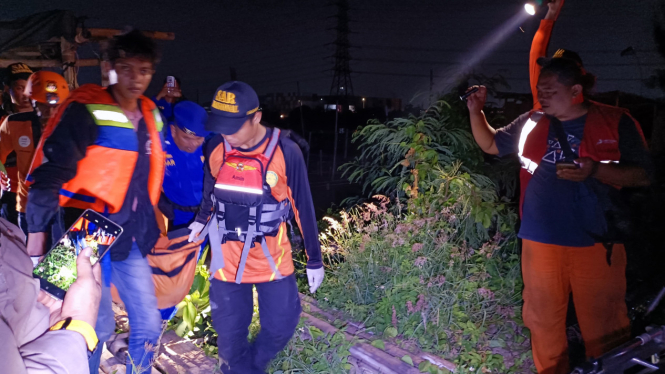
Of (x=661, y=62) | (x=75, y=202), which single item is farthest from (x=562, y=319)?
(x=75, y=202)

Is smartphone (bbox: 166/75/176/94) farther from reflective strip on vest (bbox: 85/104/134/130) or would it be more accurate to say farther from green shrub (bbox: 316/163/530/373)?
green shrub (bbox: 316/163/530/373)

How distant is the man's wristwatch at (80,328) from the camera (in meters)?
1.51

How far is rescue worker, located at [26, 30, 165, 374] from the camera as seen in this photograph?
223 cm

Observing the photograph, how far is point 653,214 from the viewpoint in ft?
9.10

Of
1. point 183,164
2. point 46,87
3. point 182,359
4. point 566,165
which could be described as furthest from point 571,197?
point 46,87

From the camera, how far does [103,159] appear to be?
94.7 inches

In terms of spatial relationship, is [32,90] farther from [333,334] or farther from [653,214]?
[653,214]

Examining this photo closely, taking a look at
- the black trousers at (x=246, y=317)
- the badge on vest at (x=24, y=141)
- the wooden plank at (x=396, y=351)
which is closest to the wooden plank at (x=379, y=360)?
the wooden plank at (x=396, y=351)

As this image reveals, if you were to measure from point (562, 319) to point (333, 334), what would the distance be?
1.57 m

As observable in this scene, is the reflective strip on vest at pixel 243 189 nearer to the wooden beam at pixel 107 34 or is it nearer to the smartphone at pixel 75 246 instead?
the smartphone at pixel 75 246

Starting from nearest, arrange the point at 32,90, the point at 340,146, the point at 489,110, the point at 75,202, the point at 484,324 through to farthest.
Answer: the point at 75,202 < the point at 32,90 < the point at 484,324 < the point at 489,110 < the point at 340,146

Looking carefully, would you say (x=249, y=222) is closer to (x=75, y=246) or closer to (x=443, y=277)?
(x=75, y=246)

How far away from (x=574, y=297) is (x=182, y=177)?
2679mm

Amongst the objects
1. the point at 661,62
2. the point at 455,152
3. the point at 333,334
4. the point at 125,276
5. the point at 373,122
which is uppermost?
the point at 661,62
